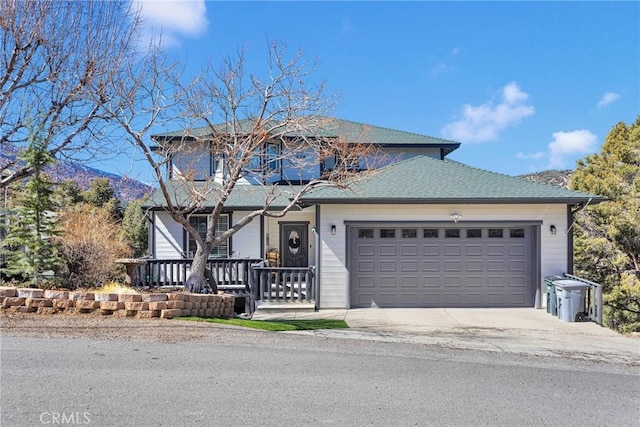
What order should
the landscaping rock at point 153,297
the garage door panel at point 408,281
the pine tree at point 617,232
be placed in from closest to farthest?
1. the landscaping rock at point 153,297
2. the garage door panel at point 408,281
3. the pine tree at point 617,232

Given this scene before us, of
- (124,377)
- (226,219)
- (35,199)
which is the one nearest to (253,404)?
(124,377)

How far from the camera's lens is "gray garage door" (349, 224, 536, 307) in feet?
46.2

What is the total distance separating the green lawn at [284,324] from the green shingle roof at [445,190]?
344cm

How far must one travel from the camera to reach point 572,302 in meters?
12.3

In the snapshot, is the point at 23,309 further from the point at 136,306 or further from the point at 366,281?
the point at 366,281

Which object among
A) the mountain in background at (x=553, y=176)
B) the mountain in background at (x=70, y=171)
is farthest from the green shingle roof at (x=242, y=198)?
the mountain in background at (x=553, y=176)

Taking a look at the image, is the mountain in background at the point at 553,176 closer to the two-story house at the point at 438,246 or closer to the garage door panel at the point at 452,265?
the two-story house at the point at 438,246

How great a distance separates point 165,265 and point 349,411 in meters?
10.5

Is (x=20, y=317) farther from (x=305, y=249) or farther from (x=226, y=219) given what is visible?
(x=305, y=249)

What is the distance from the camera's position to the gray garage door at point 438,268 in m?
14.1

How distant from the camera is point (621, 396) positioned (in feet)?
20.2

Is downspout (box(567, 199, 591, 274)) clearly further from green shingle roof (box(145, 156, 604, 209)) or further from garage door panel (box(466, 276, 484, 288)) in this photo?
Result: garage door panel (box(466, 276, 484, 288))

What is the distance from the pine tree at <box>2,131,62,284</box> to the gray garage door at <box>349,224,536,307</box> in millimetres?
7462

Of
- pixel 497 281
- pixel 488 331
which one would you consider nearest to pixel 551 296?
pixel 497 281
